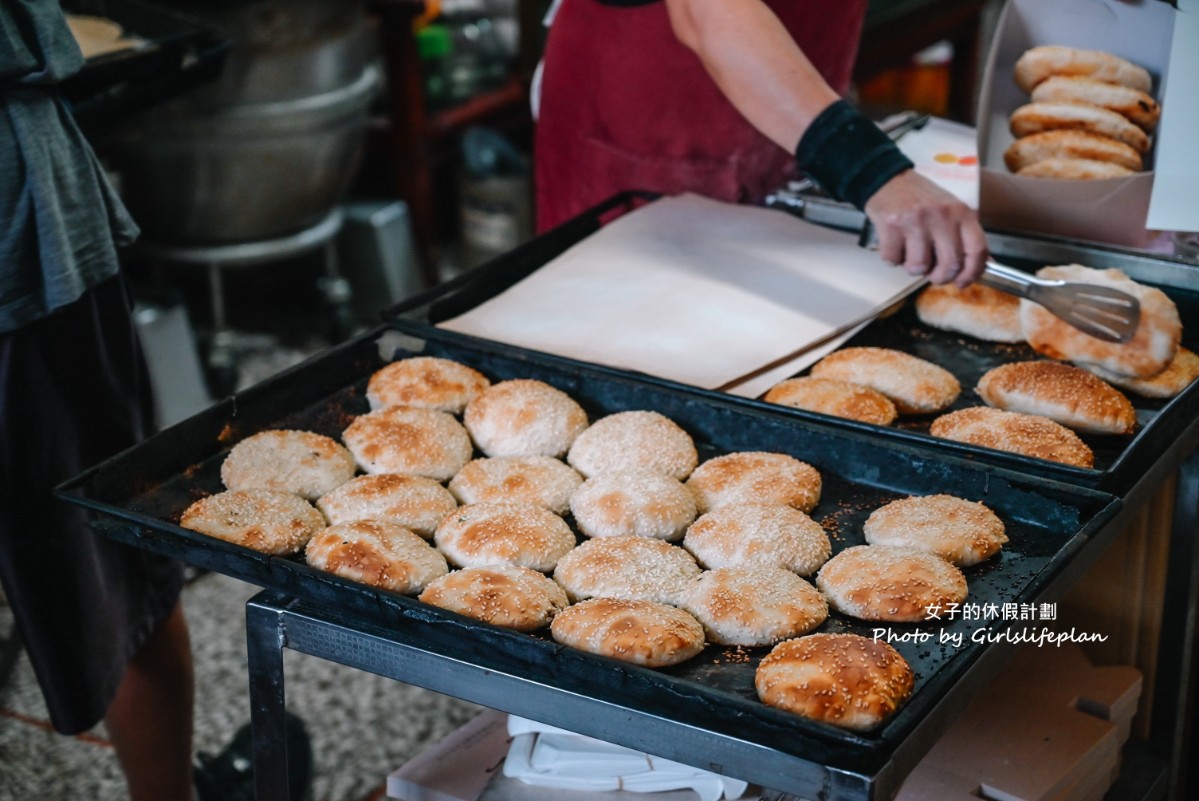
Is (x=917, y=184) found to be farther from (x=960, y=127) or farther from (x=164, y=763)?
(x=164, y=763)

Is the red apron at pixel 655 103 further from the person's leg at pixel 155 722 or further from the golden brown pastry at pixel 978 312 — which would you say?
the person's leg at pixel 155 722

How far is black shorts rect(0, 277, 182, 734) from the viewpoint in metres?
1.66

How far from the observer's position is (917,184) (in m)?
1.68

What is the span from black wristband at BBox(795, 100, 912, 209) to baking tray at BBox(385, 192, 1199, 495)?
0.31 metres

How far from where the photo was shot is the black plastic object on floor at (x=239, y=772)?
211 centimetres

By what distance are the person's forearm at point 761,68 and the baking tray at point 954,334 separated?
387 mm

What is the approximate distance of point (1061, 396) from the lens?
5.46ft

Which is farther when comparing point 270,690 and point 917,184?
point 917,184

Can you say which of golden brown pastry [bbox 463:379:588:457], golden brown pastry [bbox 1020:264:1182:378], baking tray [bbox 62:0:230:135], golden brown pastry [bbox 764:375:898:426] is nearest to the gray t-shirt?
baking tray [bbox 62:0:230:135]

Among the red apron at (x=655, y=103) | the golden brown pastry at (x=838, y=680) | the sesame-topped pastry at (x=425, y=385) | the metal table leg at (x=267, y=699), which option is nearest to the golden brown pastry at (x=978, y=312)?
the red apron at (x=655, y=103)

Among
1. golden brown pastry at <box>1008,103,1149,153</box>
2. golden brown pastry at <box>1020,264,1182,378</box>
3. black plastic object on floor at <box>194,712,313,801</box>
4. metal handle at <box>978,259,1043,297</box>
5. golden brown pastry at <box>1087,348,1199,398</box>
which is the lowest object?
black plastic object on floor at <box>194,712,313,801</box>

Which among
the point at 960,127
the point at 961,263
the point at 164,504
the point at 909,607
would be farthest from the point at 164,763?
the point at 960,127

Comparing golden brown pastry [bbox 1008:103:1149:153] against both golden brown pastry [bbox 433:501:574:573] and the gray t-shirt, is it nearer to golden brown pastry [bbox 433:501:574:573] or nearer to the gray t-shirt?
golden brown pastry [bbox 433:501:574:573]

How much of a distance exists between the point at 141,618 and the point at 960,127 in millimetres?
1904
